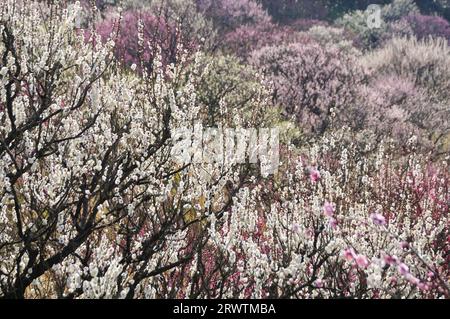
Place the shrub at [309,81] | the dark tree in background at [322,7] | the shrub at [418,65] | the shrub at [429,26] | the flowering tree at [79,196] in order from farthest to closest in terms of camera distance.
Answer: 1. the dark tree in background at [322,7]
2. the shrub at [429,26]
3. the shrub at [418,65]
4. the shrub at [309,81]
5. the flowering tree at [79,196]

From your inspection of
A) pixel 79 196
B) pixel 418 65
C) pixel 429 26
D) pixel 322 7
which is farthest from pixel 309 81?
pixel 322 7

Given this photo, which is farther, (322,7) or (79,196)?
(322,7)

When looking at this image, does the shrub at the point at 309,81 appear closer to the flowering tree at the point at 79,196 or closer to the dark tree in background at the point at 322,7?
the flowering tree at the point at 79,196

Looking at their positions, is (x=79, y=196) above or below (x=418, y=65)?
below

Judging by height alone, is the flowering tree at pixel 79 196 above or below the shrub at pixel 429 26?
below

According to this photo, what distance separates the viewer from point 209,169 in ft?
19.8

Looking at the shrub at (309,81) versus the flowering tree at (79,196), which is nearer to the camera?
the flowering tree at (79,196)

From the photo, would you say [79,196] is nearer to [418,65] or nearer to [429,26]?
[418,65]

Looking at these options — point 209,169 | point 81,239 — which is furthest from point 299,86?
point 81,239

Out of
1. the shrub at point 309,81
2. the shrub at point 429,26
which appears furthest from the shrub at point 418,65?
the shrub at point 429,26
